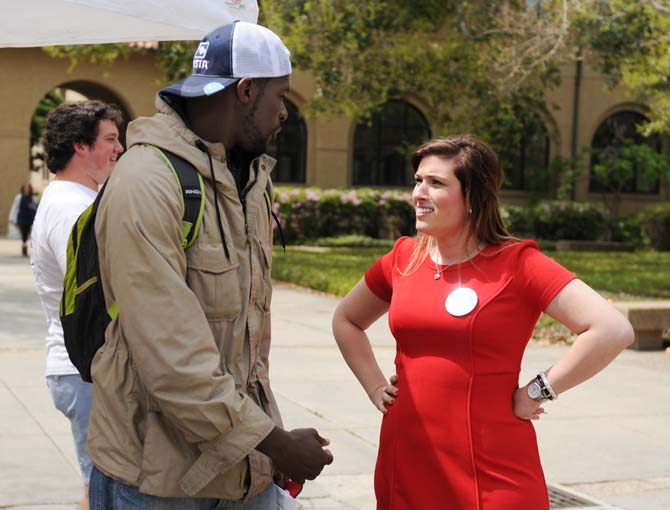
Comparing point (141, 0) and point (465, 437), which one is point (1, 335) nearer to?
point (141, 0)

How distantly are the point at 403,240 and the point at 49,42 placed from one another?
5.76 feet

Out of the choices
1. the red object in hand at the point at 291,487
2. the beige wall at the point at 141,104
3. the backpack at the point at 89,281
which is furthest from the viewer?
the beige wall at the point at 141,104

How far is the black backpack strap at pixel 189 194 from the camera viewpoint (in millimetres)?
2420

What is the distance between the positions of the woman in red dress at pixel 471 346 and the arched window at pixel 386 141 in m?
27.3

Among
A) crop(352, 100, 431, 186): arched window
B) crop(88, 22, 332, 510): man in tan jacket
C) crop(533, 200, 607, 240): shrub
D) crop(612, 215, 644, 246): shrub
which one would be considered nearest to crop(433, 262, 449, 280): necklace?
crop(88, 22, 332, 510): man in tan jacket

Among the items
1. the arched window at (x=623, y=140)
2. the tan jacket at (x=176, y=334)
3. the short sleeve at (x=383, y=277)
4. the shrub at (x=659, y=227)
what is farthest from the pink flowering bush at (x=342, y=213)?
the tan jacket at (x=176, y=334)

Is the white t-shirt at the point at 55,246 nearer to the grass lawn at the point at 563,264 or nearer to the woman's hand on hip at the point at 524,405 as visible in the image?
the woman's hand on hip at the point at 524,405

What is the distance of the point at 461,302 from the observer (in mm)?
3191

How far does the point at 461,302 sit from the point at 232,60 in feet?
3.65

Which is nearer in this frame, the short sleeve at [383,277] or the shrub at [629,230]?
the short sleeve at [383,277]

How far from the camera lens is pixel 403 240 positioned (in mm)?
3596

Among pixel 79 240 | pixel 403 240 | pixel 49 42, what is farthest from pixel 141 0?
pixel 79 240

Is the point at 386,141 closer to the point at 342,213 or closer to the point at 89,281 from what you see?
the point at 342,213

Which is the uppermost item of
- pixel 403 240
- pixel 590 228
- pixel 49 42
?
pixel 49 42
